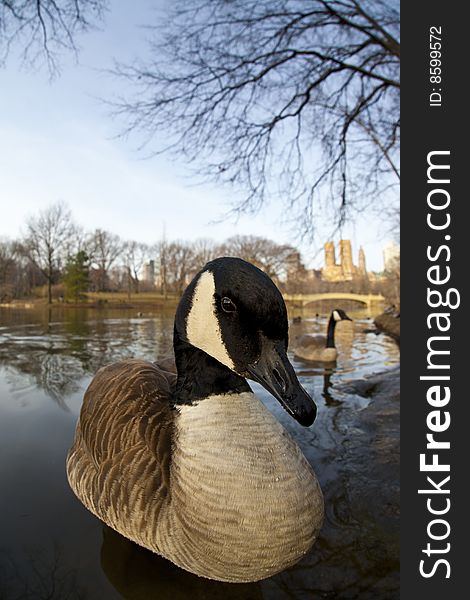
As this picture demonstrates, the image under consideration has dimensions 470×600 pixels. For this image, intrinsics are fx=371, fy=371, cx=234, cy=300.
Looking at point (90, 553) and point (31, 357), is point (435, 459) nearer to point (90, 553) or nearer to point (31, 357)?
point (90, 553)

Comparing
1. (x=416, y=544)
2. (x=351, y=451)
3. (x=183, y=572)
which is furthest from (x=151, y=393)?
(x=351, y=451)

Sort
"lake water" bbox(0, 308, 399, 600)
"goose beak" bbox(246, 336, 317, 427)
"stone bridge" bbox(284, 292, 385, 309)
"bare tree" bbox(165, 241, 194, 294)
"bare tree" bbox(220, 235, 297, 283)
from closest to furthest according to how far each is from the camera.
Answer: "goose beak" bbox(246, 336, 317, 427) → "lake water" bbox(0, 308, 399, 600) → "stone bridge" bbox(284, 292, 385, 309) → "bare tree" bbox(220, 235, 297, 283) → "bare tree" bbox(165, 241, 194, 294)

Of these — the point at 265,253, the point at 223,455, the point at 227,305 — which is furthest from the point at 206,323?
the point at 265,253

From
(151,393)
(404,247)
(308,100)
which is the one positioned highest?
(308,100)

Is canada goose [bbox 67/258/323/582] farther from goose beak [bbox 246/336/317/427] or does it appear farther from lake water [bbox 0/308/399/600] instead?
lake water [bbox 0/308/399/600]

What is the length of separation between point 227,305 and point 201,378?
0.42 metres

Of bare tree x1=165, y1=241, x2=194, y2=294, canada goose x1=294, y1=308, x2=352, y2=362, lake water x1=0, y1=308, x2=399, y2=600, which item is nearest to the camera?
lake water x1=0, y1=308, x2=399, y2=600

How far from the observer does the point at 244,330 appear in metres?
1.71

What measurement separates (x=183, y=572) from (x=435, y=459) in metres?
1.61

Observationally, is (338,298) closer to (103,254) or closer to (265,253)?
(265,253)

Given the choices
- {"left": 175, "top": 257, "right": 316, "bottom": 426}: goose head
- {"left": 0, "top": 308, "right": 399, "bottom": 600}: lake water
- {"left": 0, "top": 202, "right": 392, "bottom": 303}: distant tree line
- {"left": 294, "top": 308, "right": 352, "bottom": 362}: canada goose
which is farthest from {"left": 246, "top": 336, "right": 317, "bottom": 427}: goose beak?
{"left": 0, "top": 202, "right": 392, "bottom": 303}: distant tree line

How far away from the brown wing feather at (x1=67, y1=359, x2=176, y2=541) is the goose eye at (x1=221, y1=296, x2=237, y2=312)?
0.72 metres

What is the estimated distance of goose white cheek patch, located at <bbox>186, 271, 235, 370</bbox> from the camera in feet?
5.90

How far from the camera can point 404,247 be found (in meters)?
2.54
